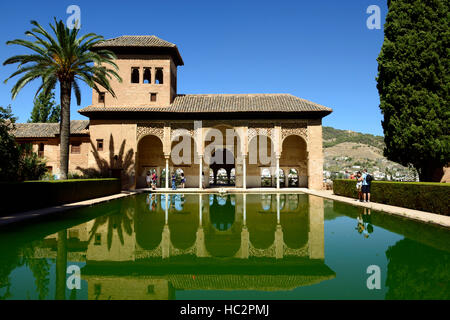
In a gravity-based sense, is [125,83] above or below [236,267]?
above

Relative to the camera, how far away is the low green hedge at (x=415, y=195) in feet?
28.8

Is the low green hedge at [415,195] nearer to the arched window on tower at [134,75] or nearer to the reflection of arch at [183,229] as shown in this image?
the reflection of arch at [183,229]

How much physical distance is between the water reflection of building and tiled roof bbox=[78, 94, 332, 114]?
14476mm

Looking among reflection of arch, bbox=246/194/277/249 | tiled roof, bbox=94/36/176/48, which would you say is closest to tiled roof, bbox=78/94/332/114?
tiled roof, bbox=94/36/176/48

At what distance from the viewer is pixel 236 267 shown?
159 inches

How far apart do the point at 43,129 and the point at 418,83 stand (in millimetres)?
28169

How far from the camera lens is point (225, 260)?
434 centimetres

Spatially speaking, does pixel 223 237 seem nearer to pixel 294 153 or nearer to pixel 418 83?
pixel 418 83

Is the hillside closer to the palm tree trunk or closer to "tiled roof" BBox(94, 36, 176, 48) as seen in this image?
"tiled roof" BBox(94, 36, 176, 48)

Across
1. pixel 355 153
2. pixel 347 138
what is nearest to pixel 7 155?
pixel 355 153
